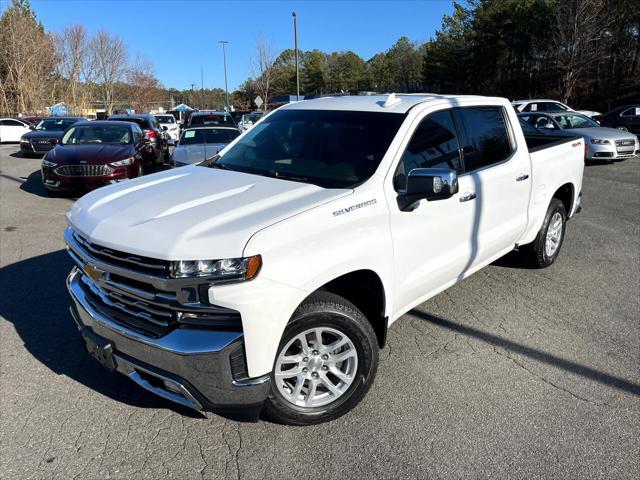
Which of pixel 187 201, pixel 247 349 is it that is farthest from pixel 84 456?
pixel 187 201

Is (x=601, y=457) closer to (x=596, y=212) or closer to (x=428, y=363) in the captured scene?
(x=428, y=363)

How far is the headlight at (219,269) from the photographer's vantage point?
→ 238cm

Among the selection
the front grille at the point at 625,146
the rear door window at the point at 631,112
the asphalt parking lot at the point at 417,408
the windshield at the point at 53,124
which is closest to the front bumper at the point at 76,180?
the asphalt parking lot at the point at 417,408

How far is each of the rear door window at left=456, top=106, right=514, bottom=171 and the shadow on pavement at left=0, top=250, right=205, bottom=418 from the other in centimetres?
285

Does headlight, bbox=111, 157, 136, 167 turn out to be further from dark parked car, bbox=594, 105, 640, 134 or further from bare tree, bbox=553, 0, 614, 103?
bare tree, bbox=553, 0, 614, 103

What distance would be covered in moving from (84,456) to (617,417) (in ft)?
10.3

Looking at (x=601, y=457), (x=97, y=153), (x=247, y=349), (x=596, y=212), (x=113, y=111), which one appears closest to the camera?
(x=247, y=349)

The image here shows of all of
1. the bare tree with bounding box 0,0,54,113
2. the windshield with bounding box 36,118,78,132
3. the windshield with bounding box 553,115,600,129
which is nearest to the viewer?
the windshield with bounding box 553,115,600,129

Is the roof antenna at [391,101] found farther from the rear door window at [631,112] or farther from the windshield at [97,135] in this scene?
the rear door window at [631,112]

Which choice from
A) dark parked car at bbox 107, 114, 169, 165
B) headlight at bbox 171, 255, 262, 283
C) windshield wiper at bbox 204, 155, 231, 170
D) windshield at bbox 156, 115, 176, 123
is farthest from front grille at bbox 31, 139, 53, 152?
headlight at bbox 171, 255, 262, 283

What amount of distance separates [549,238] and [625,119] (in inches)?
737

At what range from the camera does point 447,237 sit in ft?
11.8

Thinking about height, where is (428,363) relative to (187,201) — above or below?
below

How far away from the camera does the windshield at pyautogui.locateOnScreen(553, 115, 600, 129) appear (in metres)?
15.0
